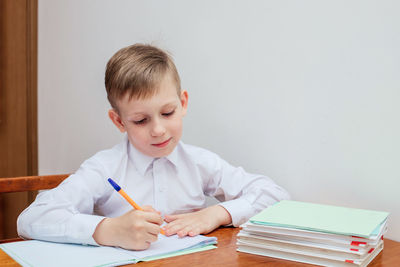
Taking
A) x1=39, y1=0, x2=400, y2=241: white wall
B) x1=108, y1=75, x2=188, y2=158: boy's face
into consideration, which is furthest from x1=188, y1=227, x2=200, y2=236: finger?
x1=39, y1=0, x2=400, y2=241: white wall

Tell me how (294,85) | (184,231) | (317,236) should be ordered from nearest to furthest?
1. (317,236)
2. (184,231)
3. (294,85)

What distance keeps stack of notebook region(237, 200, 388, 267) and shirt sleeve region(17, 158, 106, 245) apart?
305mm

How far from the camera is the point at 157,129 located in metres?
0.97

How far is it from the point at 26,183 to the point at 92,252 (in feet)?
2.18

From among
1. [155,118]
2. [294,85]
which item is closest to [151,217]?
[155,118]

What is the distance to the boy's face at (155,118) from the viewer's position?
3.20 ft

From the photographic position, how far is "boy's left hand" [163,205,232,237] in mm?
915

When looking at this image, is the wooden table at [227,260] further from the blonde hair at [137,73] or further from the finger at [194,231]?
the blonde hair at [137,73]

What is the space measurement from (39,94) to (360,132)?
1649mm

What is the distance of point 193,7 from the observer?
139 cm

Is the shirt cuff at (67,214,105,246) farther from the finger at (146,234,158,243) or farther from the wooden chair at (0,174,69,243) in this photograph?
the wooden chair at (0,174,69,243)

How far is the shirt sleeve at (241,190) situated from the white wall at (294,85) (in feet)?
0.27

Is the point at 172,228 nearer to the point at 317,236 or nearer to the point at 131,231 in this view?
the point at 131,231

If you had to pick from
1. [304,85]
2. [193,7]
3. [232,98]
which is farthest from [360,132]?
[193,7]
